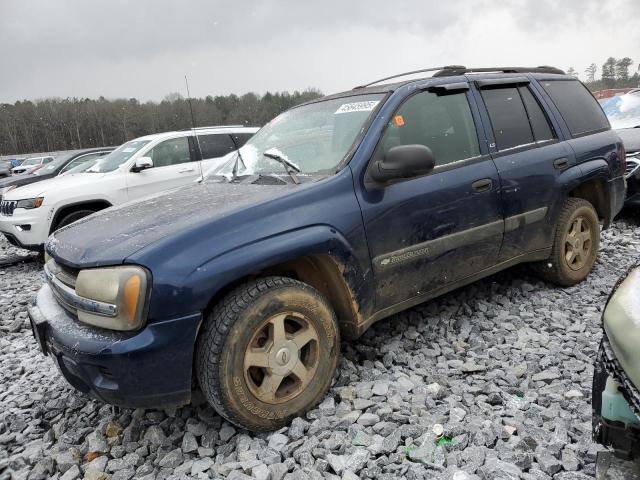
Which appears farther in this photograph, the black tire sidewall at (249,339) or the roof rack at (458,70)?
the roof rack at (458,70)

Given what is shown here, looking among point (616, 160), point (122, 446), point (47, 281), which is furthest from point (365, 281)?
point (616, 160)

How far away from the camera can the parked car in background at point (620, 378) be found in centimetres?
149

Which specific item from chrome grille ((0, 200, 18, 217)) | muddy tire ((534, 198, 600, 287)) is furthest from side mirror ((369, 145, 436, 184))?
chrome grille ((0, 200, 18, 217))

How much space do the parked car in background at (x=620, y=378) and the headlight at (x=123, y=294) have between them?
178cm

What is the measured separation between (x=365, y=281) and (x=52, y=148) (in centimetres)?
7462

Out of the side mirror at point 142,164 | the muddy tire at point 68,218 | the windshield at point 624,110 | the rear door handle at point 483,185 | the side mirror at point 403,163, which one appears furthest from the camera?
the windshield at point 624,110

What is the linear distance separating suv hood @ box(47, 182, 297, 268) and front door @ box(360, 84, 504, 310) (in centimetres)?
62

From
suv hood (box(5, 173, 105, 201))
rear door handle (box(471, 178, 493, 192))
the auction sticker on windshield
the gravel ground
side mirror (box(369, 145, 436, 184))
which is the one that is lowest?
the gravel ground

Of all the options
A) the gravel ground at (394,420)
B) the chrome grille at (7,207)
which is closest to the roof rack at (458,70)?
the gravel ground at (394,420)

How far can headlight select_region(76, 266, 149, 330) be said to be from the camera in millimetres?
2006

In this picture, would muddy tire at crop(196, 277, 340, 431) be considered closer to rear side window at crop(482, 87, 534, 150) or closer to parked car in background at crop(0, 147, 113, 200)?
rear side window at crop(482, 87, 534, 150)

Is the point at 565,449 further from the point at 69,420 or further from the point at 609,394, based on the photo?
the point at 69,420

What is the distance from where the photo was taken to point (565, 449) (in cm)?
210

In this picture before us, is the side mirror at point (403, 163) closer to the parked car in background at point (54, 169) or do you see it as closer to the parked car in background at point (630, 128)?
the parked car in background at point (630, 128)
